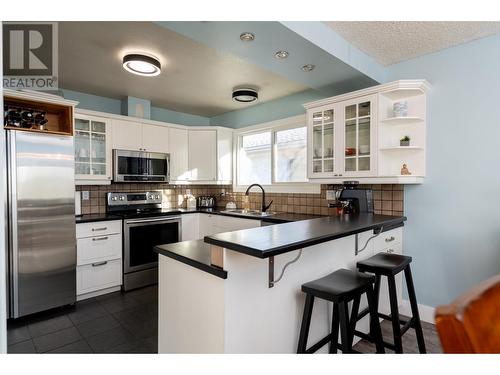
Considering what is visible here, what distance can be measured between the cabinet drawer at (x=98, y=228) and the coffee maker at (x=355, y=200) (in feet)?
8.33

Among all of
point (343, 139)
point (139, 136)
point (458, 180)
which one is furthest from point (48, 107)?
point (458, 180)

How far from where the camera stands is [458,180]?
2406 millimetres

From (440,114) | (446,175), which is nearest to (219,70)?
(440,114)

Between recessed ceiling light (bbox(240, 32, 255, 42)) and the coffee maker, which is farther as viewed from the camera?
the coffee maker

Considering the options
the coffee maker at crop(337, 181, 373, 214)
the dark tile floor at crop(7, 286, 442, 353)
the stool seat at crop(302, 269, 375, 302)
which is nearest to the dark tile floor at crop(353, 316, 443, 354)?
the dark tile floor at crop(7, 286, 442, 353)

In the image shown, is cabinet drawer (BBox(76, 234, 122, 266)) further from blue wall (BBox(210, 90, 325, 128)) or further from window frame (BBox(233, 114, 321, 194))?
blue wall (BBox(210, 90, 325, 128))

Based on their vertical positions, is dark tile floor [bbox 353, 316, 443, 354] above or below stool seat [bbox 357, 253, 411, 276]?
below

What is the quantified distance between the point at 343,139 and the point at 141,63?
6.66 feet

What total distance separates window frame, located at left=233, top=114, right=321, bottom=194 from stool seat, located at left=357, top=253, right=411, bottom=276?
146 centimetres

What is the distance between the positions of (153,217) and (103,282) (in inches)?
35.6

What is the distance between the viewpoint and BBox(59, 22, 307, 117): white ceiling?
7.44 ft

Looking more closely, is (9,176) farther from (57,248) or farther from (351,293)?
(351,293)

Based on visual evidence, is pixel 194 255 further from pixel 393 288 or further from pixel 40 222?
pixel 40 222

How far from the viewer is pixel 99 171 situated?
350cm
